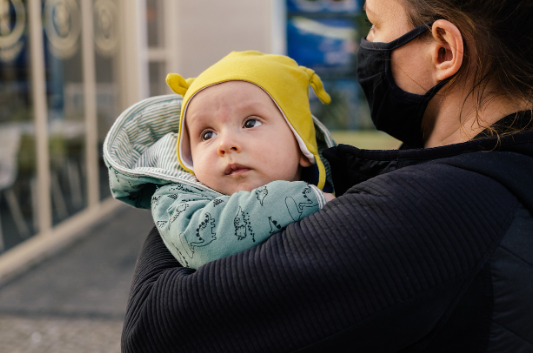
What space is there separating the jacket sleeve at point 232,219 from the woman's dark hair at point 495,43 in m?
0.45

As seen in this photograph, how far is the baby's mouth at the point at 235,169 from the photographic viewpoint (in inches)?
60.1

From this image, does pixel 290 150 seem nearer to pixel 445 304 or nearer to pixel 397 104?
pixel 397 104

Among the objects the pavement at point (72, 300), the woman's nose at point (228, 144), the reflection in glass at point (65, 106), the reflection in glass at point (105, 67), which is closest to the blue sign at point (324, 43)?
the reflection in glass at point (105, 67)

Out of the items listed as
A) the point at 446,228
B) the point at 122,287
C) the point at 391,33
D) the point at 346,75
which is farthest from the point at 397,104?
the point at 346,75

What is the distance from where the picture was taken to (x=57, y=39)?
6.07 metres

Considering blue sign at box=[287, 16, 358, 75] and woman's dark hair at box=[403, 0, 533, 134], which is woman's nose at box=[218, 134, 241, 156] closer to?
woman's dark hair at box=[403, 0, 533, 134]

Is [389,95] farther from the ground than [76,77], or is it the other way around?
[389,95]

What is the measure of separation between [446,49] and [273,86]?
465 mm

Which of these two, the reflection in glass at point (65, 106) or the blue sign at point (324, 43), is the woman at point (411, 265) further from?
the blue sign at point (324, 43)

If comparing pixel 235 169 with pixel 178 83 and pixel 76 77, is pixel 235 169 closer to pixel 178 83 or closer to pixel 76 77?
pixel 178 83

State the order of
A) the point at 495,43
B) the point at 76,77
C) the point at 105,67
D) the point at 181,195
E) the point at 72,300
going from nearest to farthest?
1. the point at 495,43
2. the point at 181,195
3. the point at 72,300
4. the point at 76,77
5. the point at 105,67

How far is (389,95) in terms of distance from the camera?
154cm

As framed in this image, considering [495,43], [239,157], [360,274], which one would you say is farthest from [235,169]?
[495,43]

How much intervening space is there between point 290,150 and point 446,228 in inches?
24.3
